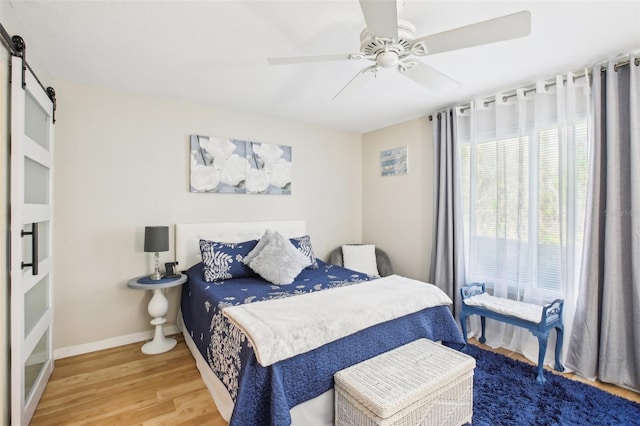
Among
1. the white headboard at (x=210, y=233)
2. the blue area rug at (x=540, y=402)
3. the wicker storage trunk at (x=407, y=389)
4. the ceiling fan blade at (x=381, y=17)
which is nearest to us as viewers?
the ceiling fan blade at (x=381, y=17)

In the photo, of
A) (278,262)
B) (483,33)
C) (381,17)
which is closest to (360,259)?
(278,262)

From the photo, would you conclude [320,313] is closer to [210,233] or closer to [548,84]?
[210,233]

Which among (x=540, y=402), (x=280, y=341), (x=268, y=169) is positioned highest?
(x=268, y=169)

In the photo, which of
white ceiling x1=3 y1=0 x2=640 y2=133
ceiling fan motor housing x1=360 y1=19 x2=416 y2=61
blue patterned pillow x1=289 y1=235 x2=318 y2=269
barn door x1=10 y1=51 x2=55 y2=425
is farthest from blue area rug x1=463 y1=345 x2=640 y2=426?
barn door x1=10 y1=51 x2=55 y2=425

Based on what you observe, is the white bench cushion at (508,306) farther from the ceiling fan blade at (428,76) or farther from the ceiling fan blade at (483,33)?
the ceiling fan blade at (483,33)

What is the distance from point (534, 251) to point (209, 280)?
2.98m

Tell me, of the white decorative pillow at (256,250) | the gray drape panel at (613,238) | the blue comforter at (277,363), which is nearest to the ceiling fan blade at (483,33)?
the gray drape panel at (613,238)

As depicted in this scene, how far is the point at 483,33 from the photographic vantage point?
1.55 m

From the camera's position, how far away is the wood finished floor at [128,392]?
79.4 inches

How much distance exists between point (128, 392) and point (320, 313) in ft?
5.26

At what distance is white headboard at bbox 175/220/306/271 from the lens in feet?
10.8

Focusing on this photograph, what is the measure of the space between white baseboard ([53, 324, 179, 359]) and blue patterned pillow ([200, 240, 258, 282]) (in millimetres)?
967

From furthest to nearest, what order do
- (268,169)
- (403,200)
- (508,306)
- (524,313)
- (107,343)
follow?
(403,200)
(268,169)
(107,343)
(508,306)
(524,313)

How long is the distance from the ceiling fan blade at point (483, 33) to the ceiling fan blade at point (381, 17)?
0.24 metres
